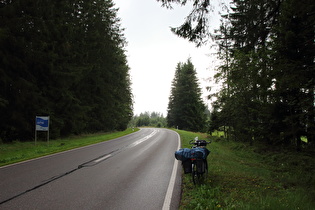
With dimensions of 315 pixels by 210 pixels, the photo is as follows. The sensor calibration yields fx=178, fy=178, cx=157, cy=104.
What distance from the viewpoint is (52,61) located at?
15.0m

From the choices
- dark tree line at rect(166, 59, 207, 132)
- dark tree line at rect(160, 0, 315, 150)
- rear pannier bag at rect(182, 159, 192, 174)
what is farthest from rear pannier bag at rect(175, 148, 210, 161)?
Result: dark tree line at rect(166, 59, 207, 132)

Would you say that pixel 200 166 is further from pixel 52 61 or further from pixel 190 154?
pixel 52 61

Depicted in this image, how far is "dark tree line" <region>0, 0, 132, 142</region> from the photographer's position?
41.6 feet

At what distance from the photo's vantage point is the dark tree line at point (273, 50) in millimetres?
5473

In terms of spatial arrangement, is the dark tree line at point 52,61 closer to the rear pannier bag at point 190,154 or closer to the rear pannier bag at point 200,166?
the rear pannier bag at point 190,154

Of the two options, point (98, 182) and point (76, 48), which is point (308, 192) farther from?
point (76, 48)

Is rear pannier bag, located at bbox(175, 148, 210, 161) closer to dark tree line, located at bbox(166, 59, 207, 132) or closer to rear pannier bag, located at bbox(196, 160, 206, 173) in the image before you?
rear pannier bag, located at bbox(196, 160, 206, 173)

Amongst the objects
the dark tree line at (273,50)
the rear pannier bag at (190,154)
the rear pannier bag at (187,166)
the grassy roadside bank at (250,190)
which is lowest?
the grassy roadside bank at (250,190)

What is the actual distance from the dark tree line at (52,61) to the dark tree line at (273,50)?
12.7 meters

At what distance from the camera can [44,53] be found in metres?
14.1

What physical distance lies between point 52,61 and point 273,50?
15.7 meters

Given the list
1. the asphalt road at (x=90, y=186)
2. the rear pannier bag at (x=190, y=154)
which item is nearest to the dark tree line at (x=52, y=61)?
the asphalt road at (x=90, y=186)

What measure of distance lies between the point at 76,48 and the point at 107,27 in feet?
18.9

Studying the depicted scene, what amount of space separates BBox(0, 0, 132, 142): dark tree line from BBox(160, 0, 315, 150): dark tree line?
12750mm
